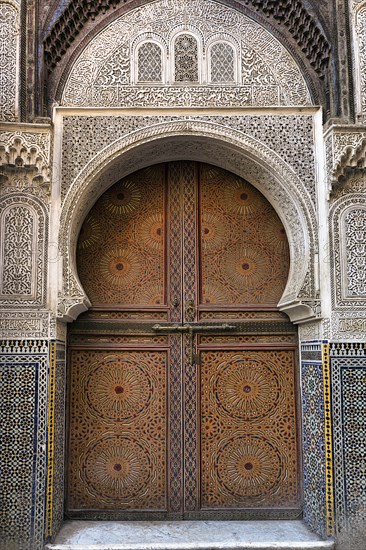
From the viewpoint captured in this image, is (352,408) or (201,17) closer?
(352,408)

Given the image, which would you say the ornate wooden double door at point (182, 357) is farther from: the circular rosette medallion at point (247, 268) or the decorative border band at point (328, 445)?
the decorative border band at point (328, 445)

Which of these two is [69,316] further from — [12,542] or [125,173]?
[12,542]

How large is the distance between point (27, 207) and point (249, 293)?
1.80 m

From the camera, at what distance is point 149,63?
430 cm

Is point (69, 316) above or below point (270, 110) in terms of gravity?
below

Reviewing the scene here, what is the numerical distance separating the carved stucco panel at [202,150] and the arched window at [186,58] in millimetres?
396

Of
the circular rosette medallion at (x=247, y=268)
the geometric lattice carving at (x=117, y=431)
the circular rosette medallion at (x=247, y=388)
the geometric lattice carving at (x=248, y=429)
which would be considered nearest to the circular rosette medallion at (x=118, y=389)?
the geometric lattice carving at (x=117, y=431)

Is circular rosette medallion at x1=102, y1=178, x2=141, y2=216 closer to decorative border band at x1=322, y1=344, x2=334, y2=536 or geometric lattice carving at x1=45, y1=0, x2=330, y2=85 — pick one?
geometric lattice carving at x1=45, y1=0, x2=330, y2=85

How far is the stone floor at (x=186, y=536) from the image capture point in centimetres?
375

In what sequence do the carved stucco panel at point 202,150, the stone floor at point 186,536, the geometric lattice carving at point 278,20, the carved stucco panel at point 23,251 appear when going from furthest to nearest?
the geometric lattice carving at point 278,20 < the carved stucco panel at point 202,150 < the carved stucco panel at point 23,251 < the stone floor at point 186,536

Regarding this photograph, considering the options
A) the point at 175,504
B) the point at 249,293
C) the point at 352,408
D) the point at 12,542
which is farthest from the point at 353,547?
the point at 12,542

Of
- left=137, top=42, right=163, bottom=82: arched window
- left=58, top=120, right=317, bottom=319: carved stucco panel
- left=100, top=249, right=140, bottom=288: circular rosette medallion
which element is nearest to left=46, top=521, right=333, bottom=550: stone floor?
left=58, top=120, right=317, bottom=319: carved stucco panel

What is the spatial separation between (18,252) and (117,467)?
5.76 feet

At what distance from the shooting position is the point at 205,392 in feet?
14.4
